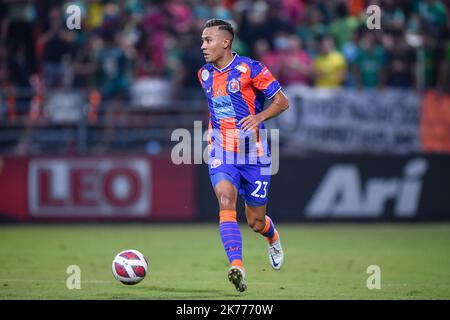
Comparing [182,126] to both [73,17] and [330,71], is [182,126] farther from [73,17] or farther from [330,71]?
[330,71]

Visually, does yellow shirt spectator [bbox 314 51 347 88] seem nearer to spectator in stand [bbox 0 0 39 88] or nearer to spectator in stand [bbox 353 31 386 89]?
spectator in stand [bbox 353 31 386 89]

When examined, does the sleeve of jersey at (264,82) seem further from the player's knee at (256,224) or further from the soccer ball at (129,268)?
the soccer ball at (129,268)

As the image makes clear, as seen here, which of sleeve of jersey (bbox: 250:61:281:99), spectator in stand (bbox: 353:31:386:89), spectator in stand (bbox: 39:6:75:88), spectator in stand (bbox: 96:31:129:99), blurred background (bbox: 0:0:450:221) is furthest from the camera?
spectator in stand (bbox: 353:31:386:89)

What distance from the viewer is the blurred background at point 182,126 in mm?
19203

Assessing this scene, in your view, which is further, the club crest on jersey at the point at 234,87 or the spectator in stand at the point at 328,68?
the spectator in stand at the point at 328,68

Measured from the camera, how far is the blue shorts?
33.8ft

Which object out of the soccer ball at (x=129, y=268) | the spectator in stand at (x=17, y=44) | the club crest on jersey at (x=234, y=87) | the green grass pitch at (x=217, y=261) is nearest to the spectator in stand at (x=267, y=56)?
the green grass pitch at (x=217, y=261)

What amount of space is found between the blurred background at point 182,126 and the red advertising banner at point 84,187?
0.07 ft

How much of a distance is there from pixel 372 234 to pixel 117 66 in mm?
6561

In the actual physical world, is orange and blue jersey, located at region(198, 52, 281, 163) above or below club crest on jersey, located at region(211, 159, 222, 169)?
above

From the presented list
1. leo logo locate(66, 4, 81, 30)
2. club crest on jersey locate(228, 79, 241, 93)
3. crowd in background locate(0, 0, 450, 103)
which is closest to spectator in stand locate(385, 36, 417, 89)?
crowd in background locate(0, 0, 450, 103)

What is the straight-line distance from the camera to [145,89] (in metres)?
19.7
